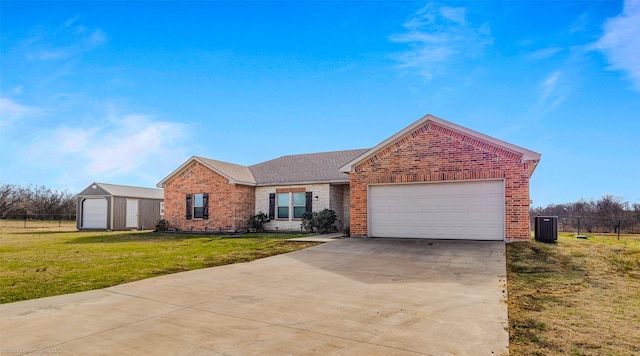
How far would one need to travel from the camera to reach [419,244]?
1379 centimetres

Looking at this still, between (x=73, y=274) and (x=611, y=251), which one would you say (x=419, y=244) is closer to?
(x=611, y=251)

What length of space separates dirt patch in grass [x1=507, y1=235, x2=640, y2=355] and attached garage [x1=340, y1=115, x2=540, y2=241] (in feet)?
7.83

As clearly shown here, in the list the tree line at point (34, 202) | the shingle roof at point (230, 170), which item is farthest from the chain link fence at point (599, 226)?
the tree line at point (34, 202)

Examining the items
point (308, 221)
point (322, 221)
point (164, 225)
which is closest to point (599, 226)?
point (322, 221)

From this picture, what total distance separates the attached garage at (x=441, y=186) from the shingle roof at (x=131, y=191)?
20.6 metres

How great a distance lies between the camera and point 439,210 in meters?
15.1

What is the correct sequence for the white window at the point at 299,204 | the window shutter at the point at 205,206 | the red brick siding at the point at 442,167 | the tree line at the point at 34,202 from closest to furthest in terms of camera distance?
the red brick siding at the point at 442,167, the white window at the point at 299,204, the window shutter at the point at 205,206, the tree line at the point at 34,202

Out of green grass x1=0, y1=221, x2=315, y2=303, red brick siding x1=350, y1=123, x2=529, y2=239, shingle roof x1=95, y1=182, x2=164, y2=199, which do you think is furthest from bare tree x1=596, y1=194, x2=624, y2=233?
shingle roof x1=95, y1=182, x2=164, y2=199

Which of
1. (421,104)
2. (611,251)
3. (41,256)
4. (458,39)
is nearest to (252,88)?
(421,104)

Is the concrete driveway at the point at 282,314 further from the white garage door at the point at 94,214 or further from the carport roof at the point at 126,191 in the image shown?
the white garage door at the point at 94,214

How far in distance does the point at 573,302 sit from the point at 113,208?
96.4ft

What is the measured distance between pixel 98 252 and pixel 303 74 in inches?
406

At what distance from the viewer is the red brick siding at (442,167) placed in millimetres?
13875

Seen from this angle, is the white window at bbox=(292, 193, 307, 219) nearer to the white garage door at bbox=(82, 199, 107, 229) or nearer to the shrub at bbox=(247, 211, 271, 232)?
the shrub at bbox=(247, 211, 271, 232)
